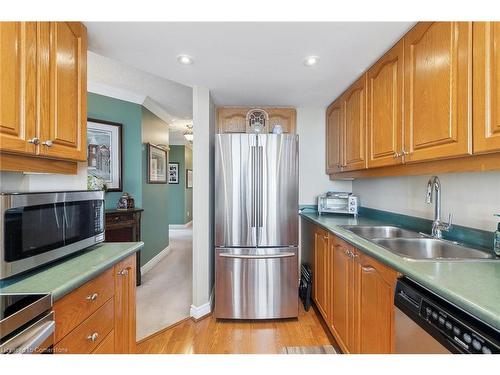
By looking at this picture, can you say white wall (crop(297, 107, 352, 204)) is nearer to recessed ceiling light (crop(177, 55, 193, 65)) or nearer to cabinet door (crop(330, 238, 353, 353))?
cabinet door (crop(330, 238, 353, 353))

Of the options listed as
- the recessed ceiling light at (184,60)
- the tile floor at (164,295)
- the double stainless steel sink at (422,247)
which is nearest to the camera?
the double stainless steel sink at (422,247)

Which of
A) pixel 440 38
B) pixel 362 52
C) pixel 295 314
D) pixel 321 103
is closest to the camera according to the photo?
pixel 440 38

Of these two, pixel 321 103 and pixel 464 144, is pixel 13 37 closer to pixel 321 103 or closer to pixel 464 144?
pixel 464 144

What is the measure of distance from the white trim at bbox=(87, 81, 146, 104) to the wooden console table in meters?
1.49

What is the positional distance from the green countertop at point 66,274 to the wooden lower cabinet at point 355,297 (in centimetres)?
141

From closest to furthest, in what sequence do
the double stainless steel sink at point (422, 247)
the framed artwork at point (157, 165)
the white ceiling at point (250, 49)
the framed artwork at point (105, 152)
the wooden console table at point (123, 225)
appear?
the double stainless steel sink at point (422, 247) < the white ceiling at point (250, 49) < the wooden console table at point (123, 225) < the framed artwork at point (105, 152) < the framed artwork at point (157, 165)

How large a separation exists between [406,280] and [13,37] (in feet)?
6.38

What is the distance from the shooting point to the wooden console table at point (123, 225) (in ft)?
9.00

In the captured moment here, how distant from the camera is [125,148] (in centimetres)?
322

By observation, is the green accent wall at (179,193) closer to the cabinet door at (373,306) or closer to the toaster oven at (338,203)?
the toaster oven at (338,203)

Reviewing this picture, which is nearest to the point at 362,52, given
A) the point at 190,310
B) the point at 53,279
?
the point at 53,279

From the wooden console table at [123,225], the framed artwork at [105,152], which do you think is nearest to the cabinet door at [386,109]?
the wooden console table at [123,225]

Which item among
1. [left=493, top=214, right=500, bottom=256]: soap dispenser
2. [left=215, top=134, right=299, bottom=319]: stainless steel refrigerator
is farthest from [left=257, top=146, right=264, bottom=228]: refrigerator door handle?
[left=493, top=214, right=500, bottom=256]: soap dispenser

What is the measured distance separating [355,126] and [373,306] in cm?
152
